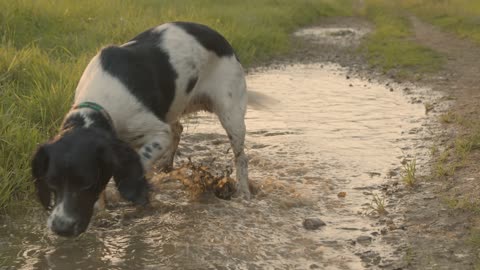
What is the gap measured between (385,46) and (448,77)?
12.2 ft

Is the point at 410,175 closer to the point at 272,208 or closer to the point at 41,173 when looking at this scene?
the point at 272,208

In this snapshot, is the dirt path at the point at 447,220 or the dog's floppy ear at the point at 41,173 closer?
the dog's floppy ear at the point at 41,173

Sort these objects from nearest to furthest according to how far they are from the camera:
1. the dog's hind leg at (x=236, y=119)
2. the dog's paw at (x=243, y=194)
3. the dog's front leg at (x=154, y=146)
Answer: the dog's front leg at (x=154, y=146)
the dog's paw at (x=243, y=194)
the dog's hind leg at (x=236, y=119)

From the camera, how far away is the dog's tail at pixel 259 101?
564 cm

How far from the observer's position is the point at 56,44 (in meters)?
8.02

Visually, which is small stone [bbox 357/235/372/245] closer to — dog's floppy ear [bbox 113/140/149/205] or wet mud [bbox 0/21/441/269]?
wet mud [bbox 0/21/441/269]

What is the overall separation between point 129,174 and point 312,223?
1.21 meters

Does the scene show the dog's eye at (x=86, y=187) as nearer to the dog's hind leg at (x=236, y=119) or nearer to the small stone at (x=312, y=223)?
the small stone at (x=312, y=223)

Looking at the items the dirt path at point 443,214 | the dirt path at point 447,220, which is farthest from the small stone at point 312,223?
the dirt path at point 447,220

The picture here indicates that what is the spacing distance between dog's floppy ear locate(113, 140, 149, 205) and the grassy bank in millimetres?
1006

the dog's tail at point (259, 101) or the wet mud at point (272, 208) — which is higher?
the dog's tail at point (259, 101)

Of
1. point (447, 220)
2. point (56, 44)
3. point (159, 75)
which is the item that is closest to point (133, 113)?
point (159, 75)

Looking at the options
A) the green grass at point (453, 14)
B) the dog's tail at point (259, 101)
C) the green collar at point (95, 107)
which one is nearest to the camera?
the green collar at point (95, 107)

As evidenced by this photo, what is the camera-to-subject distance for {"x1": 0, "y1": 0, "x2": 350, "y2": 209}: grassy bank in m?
4.34
